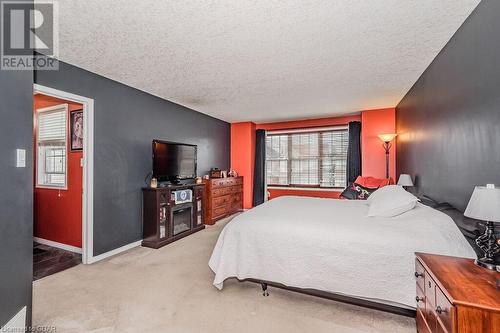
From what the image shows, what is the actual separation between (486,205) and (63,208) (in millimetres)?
4718

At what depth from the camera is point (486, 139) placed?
5.57 feet

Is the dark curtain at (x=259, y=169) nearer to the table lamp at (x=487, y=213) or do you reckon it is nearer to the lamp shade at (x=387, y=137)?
the lamp shade at (x=387, y=137)

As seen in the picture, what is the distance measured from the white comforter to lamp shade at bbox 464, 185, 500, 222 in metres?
0.55

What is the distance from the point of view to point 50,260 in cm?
308

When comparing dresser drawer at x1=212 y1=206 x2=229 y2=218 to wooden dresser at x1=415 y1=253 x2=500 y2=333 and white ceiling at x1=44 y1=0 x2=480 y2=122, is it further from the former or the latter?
wooden dresser at x1=415 y1=253 x2=500 y2=333

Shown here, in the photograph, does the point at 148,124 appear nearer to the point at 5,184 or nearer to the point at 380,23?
the point at 5,184

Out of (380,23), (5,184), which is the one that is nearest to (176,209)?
(5,184)

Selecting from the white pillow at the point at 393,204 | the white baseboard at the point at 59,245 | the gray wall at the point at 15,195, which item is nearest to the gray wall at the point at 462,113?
the white pillow at the point at 393,204

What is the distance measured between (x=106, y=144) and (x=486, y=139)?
407 centimetres

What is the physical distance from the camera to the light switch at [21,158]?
1435 millimetres

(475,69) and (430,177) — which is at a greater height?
(475,69)

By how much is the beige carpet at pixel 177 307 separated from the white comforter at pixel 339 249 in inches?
8.4

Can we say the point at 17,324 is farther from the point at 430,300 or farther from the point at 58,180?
the point at 58,180

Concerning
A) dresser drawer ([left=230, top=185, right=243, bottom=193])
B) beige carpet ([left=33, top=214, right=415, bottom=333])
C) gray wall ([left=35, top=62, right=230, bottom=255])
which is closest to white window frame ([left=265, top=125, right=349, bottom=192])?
dresser drawer ([left=230, top=185, right=243, bottom=193])
